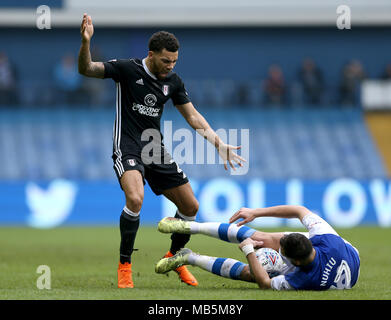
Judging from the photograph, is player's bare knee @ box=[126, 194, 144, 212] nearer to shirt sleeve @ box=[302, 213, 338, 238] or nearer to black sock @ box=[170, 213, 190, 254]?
black sock @ box=[170, 213, 190, 254]

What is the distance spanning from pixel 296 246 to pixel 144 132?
2.28 metres

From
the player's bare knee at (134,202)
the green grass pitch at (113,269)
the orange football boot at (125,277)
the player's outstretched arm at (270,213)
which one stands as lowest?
the green grass pitch at (113,269)

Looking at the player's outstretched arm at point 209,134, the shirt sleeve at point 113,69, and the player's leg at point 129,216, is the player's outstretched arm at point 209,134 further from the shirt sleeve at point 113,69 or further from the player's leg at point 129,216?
the player's leg at point 129,216

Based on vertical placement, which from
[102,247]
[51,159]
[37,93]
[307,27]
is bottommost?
[102,247]

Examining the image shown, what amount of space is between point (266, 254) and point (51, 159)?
53.2 feet

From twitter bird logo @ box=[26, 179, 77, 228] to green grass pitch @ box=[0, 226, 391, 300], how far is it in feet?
3.78

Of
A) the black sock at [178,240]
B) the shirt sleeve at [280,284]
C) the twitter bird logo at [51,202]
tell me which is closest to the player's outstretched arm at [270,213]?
the shirt sleeve at [280,284]

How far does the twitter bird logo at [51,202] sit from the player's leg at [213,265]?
11516 millimetres

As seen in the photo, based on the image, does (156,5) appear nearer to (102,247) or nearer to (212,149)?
(212,149)

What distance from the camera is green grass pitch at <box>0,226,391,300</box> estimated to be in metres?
7.39

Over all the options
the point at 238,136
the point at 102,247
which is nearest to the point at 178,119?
the point at 238,136

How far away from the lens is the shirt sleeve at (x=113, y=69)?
854 cm

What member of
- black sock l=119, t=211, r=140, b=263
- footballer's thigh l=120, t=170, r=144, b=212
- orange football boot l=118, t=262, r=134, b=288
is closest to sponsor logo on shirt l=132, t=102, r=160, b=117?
footballer's thigh l=120, t=170, r=144, b=212

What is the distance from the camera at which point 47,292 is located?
7.57 metres
